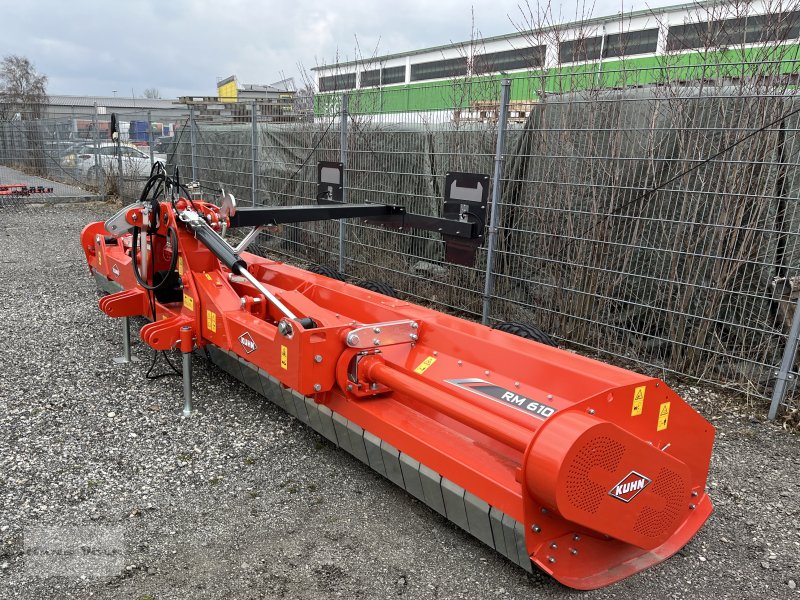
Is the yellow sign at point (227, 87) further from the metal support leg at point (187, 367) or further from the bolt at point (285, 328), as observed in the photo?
the bolt at point (285, 328)

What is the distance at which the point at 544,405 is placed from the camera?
283 centimetres

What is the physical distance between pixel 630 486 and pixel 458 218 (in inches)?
Result: 137

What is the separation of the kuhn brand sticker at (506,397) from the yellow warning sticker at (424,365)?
0.21 meters

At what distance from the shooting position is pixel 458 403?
265 centimetres

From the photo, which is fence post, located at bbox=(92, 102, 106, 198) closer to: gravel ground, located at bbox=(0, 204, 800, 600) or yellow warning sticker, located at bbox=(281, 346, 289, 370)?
gravel ground, located at bbox=(0, 204, 800, 600)

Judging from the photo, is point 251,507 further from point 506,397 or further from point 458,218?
point 458,218

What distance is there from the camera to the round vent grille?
2168 millimetres

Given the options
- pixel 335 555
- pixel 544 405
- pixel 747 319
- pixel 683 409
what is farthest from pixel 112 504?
pixel 747 319

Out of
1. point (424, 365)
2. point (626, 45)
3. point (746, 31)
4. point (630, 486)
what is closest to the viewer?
point (630, 486)

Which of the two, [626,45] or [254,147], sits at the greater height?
[626,45]

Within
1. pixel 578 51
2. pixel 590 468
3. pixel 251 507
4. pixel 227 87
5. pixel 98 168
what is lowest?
pixel 251 507

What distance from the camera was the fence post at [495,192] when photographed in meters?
5.08

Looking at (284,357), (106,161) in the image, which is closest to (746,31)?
(284,357)

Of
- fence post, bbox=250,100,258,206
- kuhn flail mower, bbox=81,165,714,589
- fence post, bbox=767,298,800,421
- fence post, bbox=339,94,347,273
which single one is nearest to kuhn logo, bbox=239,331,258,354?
kuhn flail mower, bbox=81,165,714,589
